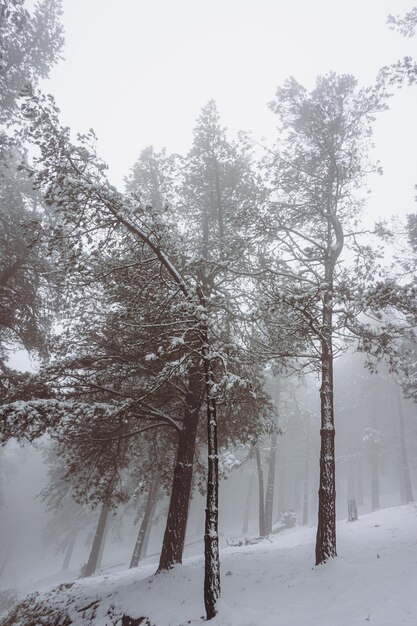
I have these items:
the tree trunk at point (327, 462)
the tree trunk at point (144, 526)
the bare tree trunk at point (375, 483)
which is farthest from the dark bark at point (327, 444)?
the bare tree trunk at point (375, 483)

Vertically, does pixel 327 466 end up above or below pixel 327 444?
below

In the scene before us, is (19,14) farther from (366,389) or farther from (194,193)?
(366,389)

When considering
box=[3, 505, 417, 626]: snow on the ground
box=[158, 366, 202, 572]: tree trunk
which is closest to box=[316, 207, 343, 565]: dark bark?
box=[3, 505, 417, 626]: snow on the ground

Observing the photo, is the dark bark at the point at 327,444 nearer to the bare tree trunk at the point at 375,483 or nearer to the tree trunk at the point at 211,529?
the tree trunk at the point at 211,529

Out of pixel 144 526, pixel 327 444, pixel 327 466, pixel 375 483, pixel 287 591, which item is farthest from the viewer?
pixel 375 483

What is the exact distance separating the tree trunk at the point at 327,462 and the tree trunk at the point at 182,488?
3.21 m

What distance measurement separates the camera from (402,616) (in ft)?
17.0

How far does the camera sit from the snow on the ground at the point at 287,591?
18.8 ft

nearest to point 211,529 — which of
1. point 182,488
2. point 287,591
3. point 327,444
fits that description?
point 287,591

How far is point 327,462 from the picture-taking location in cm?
844

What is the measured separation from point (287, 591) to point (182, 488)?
352 cm

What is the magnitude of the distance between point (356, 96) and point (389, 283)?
6.64m

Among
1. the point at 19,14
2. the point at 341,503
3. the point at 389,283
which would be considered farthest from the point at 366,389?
the point at 19,14

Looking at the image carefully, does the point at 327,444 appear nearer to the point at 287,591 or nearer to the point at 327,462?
the point at 327,462
